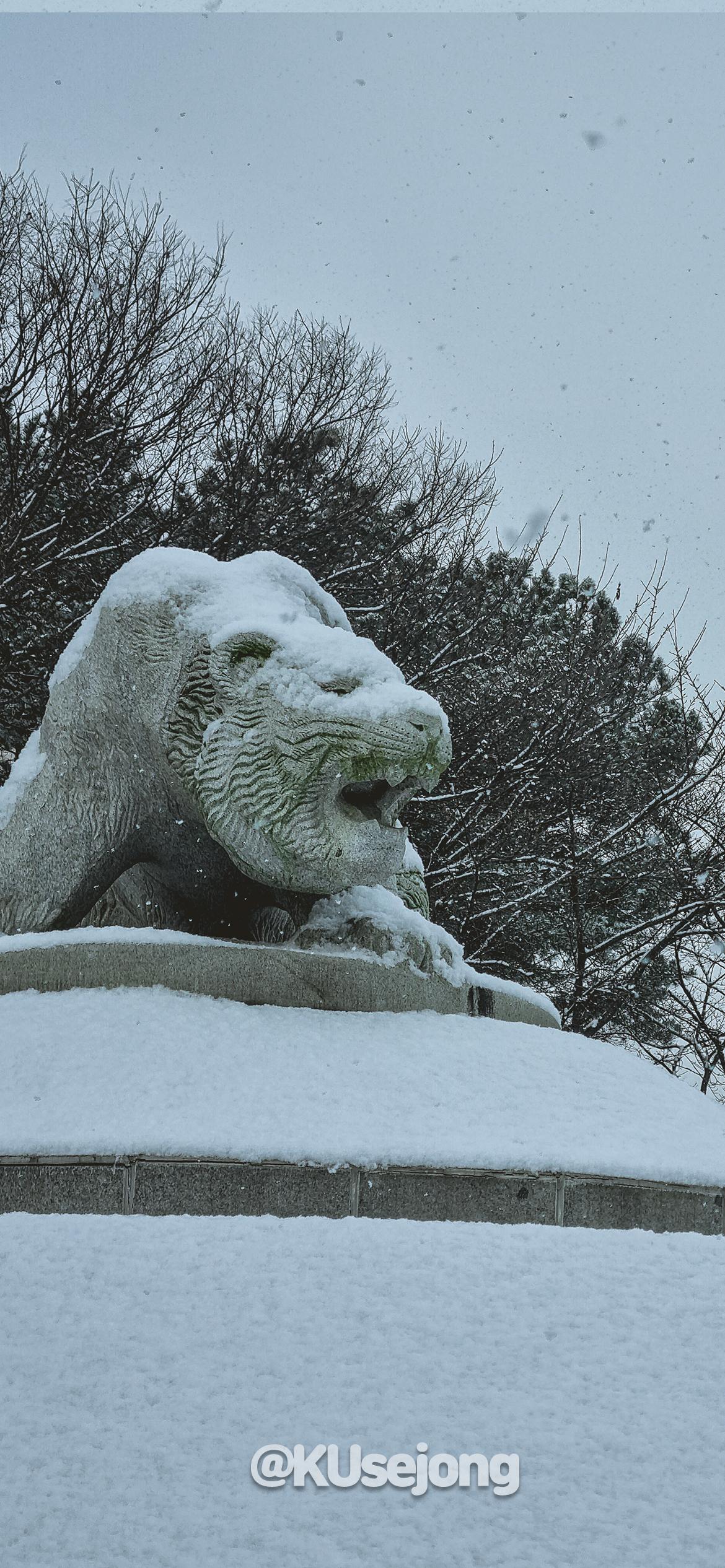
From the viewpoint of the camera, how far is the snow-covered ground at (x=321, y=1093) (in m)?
3.23

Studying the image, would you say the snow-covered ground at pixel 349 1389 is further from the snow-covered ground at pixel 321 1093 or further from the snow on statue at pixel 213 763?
the snow on statue at pixel 213 763

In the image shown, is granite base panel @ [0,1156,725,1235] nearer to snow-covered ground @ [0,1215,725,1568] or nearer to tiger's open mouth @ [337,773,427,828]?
snow-covered ground @ [0,1215,725,1568]

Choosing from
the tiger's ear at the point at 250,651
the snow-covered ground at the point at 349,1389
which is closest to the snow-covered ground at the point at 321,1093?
the snow-covered ground at the point at 349,1389

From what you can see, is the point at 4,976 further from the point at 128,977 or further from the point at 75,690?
the point at 75,690

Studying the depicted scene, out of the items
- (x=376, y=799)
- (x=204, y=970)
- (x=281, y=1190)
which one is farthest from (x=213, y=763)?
(x=281, y=1190)

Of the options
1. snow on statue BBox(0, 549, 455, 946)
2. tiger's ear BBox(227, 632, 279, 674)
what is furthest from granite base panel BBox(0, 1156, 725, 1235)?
tiger's ear BBox(227, 632, 279, 674)

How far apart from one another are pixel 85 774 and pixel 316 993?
116 cm

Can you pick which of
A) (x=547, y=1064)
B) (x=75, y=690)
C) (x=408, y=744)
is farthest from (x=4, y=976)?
(x=547, y=1064)

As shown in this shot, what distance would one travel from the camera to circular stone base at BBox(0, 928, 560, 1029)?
13.3ft

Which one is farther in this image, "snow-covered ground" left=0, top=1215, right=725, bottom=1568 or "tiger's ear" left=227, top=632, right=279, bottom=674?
"tiger's ear" left=227, top=632, right=279, bottom=674

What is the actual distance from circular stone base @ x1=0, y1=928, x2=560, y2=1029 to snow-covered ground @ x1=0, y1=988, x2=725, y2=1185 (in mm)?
71

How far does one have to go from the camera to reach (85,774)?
15.1 ft

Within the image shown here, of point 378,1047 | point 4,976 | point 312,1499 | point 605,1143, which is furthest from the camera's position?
point 4,976

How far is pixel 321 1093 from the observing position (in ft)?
11.6
